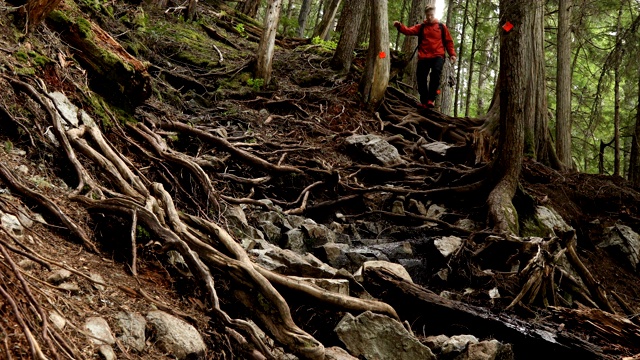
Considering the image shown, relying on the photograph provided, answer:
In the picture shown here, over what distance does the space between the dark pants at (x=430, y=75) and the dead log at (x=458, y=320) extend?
6.89m

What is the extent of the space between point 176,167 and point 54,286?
2828 mm

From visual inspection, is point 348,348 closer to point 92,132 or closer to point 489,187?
point 92,132

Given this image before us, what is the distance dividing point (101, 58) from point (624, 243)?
738 cm

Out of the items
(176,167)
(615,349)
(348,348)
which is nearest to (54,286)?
(348,348)

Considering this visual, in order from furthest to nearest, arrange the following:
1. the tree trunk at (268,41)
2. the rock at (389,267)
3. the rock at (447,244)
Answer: the tree trunk at (268,41), the rock at (447,244), the rock at (389,267)

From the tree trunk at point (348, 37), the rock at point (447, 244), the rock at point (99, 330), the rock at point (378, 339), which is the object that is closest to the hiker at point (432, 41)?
the tree trunk at point (348, 37)

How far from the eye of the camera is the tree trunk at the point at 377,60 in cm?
1033

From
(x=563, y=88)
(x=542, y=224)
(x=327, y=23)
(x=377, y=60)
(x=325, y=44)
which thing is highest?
(x=327, y=23)

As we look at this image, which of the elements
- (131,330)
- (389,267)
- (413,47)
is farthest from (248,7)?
(131,330)

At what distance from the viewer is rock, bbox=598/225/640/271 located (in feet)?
24.9

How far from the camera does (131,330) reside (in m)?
2.69

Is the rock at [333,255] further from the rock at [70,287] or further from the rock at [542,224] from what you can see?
the rock at [70,287]

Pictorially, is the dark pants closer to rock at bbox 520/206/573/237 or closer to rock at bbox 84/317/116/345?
rock at bbox 520/206/573/237

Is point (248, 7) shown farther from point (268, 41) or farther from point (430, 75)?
point (430, 75)
